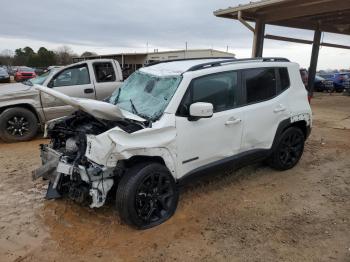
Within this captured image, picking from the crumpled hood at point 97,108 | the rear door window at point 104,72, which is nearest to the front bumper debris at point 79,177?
the crumpled hood at point 97,108

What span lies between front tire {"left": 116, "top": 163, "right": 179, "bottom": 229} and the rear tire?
4.67 m

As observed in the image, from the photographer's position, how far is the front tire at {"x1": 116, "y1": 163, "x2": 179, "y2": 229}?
3414mm

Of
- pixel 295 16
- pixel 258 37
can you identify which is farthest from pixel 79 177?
pixel 258 37

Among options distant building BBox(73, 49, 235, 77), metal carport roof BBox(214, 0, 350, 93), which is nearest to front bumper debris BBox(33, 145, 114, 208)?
metal carport roof BBox(214, 0, 350, 93)

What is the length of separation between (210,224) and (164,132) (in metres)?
1.18

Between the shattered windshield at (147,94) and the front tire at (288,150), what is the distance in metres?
2.08

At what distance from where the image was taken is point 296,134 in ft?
17.6

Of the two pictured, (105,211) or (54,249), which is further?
(105,211)

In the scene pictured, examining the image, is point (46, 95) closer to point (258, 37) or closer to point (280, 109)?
point (280, 109)

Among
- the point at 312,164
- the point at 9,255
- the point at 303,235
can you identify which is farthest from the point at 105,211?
the point at 312,164

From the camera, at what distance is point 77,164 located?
3494 mm

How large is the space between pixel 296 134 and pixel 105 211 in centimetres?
324

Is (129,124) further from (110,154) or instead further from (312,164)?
(312,164)

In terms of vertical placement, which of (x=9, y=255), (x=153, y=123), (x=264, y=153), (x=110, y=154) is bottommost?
(x=9, y=255)
